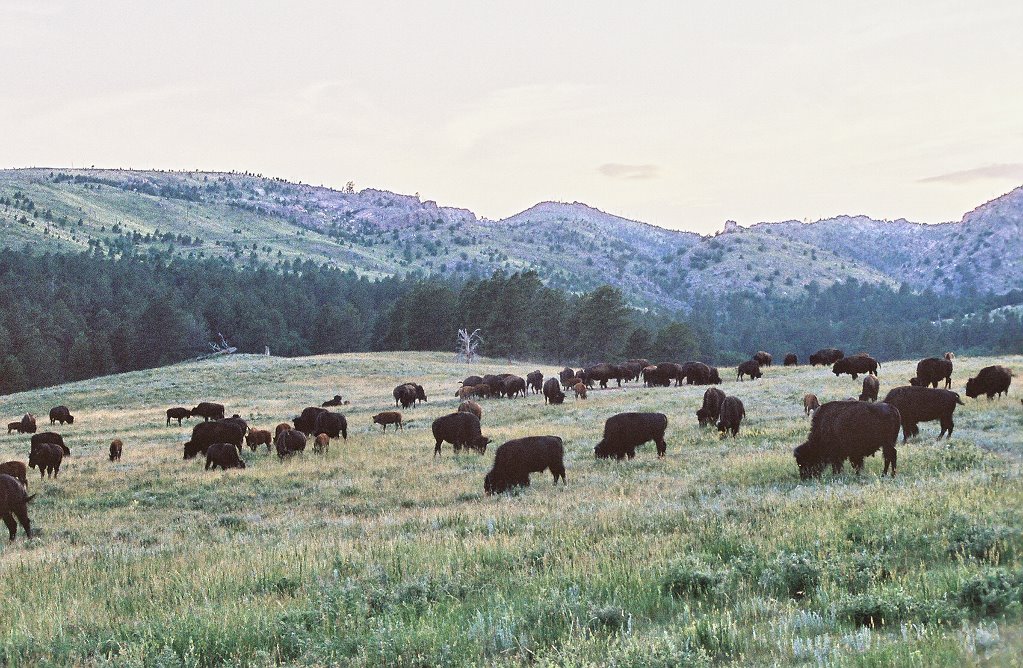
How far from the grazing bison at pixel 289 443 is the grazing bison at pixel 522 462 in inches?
486

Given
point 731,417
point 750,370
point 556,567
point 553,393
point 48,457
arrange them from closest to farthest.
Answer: point 556,567 < point 731,417 < point 48,457 < point 553,393 < point 750,370

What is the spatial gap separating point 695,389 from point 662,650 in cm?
4153

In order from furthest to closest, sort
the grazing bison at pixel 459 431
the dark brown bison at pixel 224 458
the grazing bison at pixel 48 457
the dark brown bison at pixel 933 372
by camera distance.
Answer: the dark brown bison at pixel 933 372 < the grazing bison at pixel 459 431 < the dark brown bison at pixel 224 458 < the grazing bison at pixel 48 457

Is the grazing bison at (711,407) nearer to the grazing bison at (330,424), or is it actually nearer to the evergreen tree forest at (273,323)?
the grazing bison at (330,424)

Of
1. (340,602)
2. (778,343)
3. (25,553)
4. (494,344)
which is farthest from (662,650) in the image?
(778,343)

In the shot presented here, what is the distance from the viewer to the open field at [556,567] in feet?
19.4

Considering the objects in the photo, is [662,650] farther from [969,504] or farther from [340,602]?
[969,504]

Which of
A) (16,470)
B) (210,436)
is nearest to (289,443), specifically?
(210,436)

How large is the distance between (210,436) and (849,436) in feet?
75.9

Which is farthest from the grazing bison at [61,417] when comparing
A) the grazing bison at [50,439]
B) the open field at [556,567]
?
the open field at [556,567]

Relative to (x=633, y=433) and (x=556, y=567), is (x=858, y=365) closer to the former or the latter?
(x=633, y=433)

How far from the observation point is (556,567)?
858cm

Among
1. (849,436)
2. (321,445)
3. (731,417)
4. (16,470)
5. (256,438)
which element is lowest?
(321,445)

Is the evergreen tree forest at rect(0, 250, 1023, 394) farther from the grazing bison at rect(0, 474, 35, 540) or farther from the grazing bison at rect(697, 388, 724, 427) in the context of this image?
the grazing bison at rect(0, 474, 35, 540)
